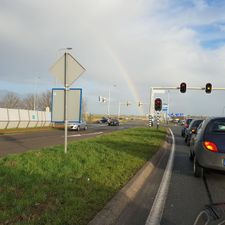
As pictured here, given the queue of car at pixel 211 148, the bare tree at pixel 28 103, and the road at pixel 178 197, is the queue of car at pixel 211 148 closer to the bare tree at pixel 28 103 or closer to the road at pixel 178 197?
the road at pixel 178 197

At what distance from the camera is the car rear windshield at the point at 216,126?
8312 millimetres

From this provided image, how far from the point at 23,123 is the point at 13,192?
36.3 m

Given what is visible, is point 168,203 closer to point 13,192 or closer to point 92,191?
point 92,191

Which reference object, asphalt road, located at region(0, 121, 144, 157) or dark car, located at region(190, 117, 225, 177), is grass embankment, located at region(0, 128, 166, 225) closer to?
dark car, located at region(190, 117, 225, 177)

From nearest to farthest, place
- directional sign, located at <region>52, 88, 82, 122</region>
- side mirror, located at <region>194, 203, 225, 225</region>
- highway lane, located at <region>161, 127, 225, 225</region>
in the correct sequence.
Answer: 1. side mirror, located at <region>194, 203, 225, 225</region>
2. highway lane, located at <region>161, 127, 225, 225</region>
3. directional sign, located at <region>52, 88, 82, 122</region>

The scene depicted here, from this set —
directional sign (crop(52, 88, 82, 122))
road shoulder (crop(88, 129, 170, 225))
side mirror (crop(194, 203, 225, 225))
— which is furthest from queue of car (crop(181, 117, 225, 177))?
side mirror (crop(194, 203, 225, 225))

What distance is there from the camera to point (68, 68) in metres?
9.57

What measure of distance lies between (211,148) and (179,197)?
6.49 ft

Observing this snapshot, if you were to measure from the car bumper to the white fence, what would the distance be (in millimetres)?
30332

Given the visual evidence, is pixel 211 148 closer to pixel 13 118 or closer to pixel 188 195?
pixel 188 195

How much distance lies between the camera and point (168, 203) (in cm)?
596

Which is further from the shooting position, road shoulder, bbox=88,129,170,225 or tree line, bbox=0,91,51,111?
tree line, bbox=0,91,51,111

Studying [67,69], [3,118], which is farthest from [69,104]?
[3,118]

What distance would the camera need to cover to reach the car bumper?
764cm
